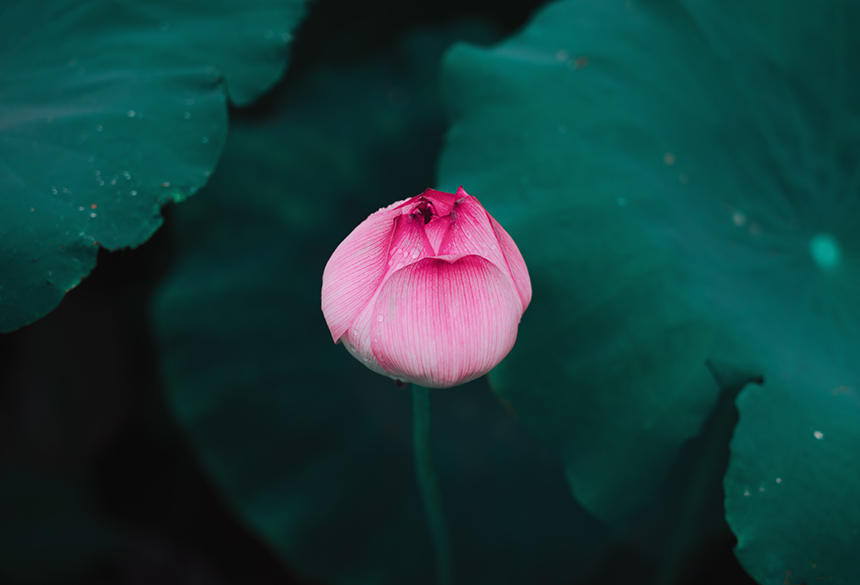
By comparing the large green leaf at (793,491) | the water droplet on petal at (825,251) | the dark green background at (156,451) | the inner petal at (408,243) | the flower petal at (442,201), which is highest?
the flower petal at (442,201)

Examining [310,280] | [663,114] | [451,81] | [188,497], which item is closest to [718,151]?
[663,114]

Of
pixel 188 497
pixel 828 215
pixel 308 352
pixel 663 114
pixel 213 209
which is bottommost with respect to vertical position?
pixel 188 497

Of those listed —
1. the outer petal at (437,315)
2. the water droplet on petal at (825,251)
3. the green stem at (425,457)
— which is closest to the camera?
the outer petal at (437,315)

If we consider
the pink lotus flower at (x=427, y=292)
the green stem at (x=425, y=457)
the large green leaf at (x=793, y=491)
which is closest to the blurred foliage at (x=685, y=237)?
the large green leaf at (x=793, y=491)

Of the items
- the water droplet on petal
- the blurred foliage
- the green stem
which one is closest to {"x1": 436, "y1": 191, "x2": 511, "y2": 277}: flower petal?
the green stem

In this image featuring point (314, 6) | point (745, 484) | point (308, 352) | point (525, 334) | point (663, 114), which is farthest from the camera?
point (314, 6)

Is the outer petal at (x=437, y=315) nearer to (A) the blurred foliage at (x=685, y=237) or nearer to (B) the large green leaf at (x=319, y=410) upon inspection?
(A) the blurred foliage at (x=685, y=237)

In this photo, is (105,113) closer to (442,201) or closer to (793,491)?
(442,201)

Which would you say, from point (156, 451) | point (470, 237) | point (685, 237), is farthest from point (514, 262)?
point (156, 451)

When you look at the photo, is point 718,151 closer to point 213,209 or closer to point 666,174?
point 666,174
